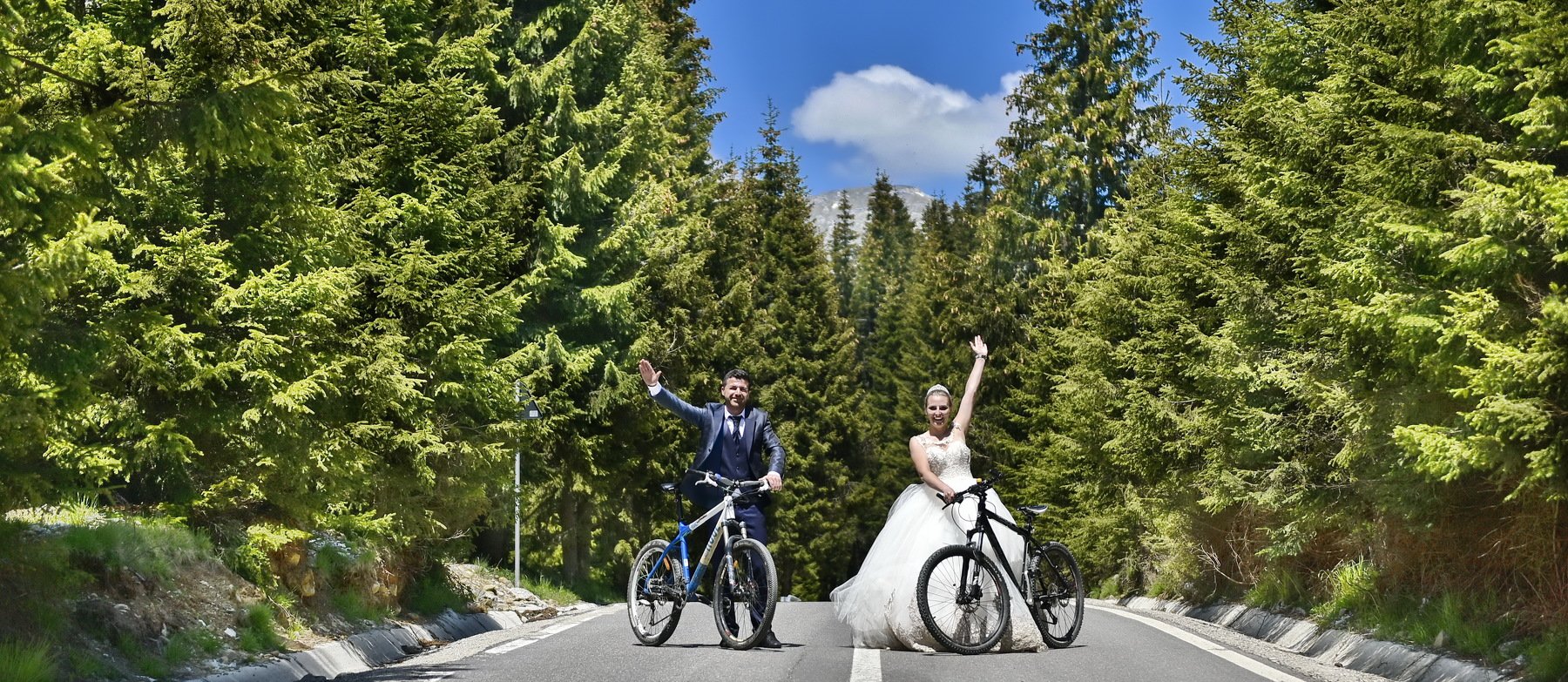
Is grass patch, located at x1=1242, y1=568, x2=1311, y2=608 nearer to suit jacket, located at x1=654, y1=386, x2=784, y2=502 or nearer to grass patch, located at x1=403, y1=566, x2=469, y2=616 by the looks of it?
suit jacket, located at x1=654, y1=386, x2=784, y2=502

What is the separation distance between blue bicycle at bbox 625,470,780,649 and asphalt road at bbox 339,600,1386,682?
0.59ft

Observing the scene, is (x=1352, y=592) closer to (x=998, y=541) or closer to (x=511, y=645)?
(x=998, y=541)

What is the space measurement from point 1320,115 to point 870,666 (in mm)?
5966

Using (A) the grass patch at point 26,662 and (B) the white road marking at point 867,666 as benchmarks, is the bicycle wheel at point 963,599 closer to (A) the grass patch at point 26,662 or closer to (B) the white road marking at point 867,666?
(B) the white road marking at point 867,666

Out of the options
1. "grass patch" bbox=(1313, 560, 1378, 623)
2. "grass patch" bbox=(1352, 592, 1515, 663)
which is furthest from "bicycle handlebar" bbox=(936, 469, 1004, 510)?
"grass patch" bbox=(1313, 560, 1378, 623)

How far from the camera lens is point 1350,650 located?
34.3 feet

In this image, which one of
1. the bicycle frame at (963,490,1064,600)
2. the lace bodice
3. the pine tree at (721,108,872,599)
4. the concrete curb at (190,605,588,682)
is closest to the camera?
the concrete curb at (190,605,588,682)

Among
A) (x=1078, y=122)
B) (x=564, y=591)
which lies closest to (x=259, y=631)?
(x=564, y=591)

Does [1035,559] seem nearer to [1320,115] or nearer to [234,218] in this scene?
[1320,115]

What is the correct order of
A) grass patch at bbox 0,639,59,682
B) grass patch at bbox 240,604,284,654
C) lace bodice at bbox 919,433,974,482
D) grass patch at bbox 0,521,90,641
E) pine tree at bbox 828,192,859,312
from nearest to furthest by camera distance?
1. grass patch at bbox 0,639,59,682
2. grass patch at bbox 0,521,90,641
3. grass patch at bbox 240,604,284,654
4. lace bodice at bbox 919,433,974,482
5. pine tree at bbox 828,192,859,312

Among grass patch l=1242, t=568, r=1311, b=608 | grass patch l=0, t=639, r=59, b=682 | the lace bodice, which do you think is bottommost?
grass patch l=1242, t=568, r=1311, b=608

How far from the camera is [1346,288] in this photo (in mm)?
9914

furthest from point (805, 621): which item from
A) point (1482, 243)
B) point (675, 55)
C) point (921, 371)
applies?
point (921, 371)

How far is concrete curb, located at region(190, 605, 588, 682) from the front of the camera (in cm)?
864
